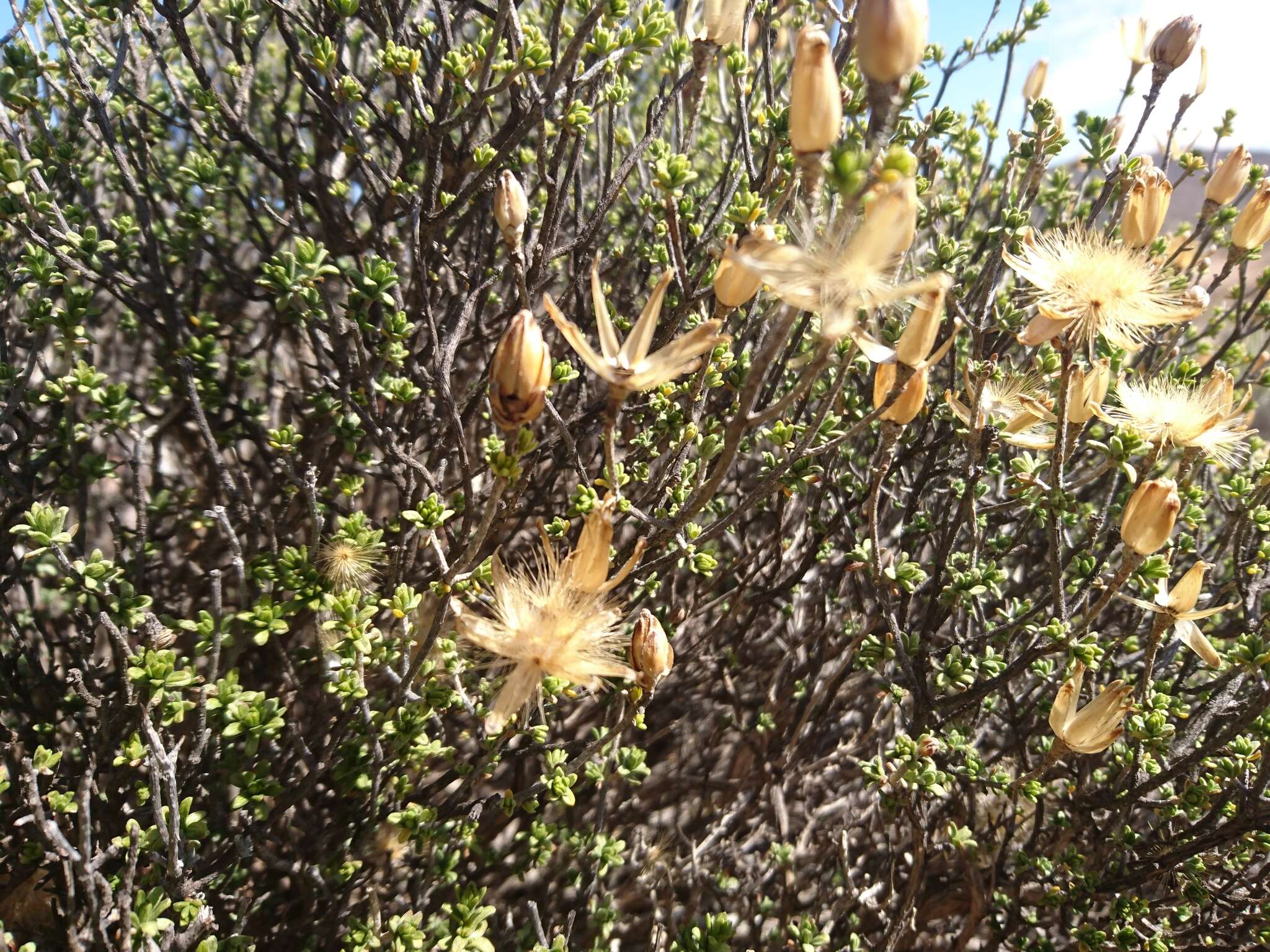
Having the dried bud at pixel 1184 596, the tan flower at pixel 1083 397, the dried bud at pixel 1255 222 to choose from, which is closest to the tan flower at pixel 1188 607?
the dried bud at pixel 1184 596

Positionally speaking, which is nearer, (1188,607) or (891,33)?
(891,33)

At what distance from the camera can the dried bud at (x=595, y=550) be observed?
1106mm

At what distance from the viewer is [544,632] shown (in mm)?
1226

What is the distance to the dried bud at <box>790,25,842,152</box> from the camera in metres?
0.84

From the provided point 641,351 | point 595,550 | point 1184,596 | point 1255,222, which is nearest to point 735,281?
point 641,351

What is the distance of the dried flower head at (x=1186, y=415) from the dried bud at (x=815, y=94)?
2.85 feet

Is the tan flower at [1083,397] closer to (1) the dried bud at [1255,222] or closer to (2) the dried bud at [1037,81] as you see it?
(1) the dried bud at [1255,222]

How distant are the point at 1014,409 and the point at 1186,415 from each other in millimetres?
292

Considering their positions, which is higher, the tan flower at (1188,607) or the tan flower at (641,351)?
the tan flower at (1188,607)

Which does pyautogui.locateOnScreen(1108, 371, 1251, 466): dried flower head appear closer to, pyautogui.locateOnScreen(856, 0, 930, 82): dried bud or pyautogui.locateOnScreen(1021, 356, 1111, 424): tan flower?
pyautogui.locateOnScreen(1021, 356, 1111, 424): tan flower

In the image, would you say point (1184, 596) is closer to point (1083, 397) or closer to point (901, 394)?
point (1083, 397)

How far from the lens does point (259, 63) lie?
258cm

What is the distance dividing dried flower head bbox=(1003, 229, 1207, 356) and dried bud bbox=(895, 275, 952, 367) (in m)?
0.43

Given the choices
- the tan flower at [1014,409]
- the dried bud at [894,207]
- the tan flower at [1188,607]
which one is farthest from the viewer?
the tan flower at [1014,409]
